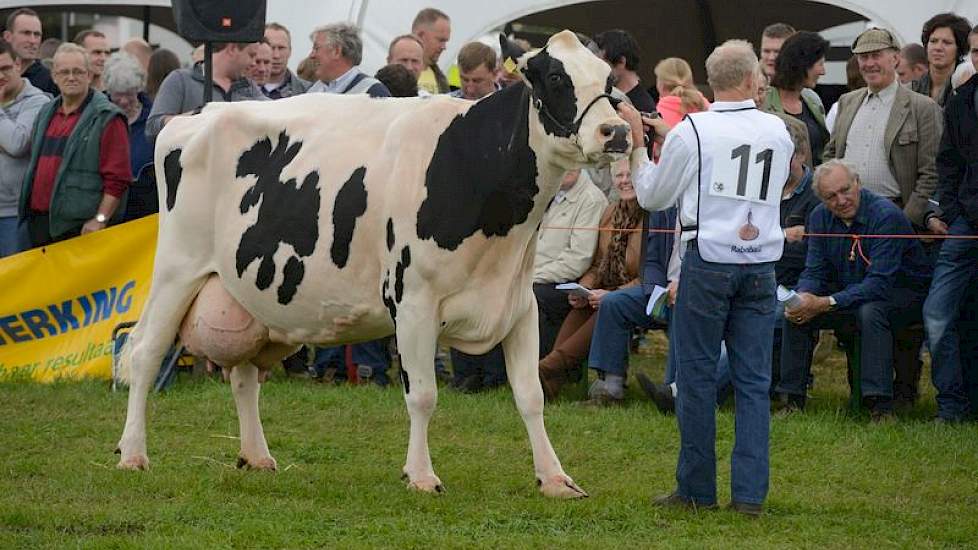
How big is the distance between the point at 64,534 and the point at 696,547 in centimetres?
274

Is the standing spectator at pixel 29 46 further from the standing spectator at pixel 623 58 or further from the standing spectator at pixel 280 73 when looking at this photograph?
the standing spectator at pixel 623 58

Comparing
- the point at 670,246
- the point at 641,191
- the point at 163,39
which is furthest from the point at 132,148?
the point at 163,39

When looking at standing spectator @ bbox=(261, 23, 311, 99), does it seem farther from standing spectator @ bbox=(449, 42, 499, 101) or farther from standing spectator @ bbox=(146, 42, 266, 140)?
standing spectator @ bbox=(449, 42, 499, 101)

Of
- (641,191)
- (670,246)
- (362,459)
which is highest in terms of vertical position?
(641,191)

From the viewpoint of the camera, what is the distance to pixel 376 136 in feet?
28.9

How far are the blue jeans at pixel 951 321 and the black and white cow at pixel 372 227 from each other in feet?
11.8

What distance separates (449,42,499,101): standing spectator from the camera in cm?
1277

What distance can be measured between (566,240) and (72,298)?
402cm

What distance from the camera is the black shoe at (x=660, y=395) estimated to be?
11.2 m

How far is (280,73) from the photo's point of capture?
47.9ft

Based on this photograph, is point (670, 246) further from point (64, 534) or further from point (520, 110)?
point (64, 534)

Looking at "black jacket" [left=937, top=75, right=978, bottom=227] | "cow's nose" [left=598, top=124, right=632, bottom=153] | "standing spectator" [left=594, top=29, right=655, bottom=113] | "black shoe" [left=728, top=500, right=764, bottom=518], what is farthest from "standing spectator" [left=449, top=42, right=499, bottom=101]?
"black shoe" [left=728, top=500, right=764, bottom=518]

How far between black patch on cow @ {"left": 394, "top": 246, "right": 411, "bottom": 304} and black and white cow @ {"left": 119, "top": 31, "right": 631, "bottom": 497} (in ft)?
0.03

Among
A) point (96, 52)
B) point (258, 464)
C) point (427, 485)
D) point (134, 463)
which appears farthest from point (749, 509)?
point (96, 52)
